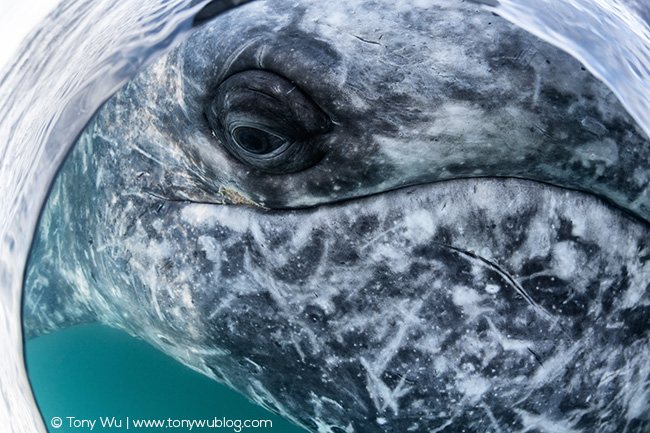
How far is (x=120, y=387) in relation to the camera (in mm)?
7152

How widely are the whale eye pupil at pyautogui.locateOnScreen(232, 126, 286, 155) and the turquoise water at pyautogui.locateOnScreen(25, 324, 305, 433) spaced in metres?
3.90

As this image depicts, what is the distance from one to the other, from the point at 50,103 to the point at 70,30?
1308 mm

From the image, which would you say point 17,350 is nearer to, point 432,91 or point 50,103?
point 50,103

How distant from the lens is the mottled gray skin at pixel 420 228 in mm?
2303

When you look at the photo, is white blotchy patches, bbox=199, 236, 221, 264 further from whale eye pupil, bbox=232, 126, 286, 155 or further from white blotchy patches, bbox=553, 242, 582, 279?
white blotchy patches, bbox=553, 242, 582, 279

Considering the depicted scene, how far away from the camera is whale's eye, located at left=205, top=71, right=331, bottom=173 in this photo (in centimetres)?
238

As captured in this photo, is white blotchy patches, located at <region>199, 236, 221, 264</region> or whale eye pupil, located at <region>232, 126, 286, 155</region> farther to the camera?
white blotchy patches, located at <region>199, 236, 221, 264</region>

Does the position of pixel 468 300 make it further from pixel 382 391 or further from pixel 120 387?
pixel 120 387

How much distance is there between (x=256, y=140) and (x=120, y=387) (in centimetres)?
584

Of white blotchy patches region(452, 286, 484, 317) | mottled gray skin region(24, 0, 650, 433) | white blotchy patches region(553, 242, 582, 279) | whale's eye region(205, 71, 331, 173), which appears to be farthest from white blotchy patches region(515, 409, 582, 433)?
whale's eye region(205, 71, 331, 173)

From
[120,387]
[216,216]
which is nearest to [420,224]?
[216,216]

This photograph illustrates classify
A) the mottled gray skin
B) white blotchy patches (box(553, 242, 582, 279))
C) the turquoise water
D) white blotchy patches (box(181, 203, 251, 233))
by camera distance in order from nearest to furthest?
the mottled gray skin → white blotchy patches (box(553, 242, 582, 279)) → white blotchy patches (box(181, 203, 251, 233)) → the turquoise water

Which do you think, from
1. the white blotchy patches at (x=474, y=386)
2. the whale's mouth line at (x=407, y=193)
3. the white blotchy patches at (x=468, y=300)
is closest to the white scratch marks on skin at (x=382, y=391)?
the white blotchy patches at (x=474, y=386)

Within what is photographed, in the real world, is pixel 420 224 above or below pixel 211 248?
above
